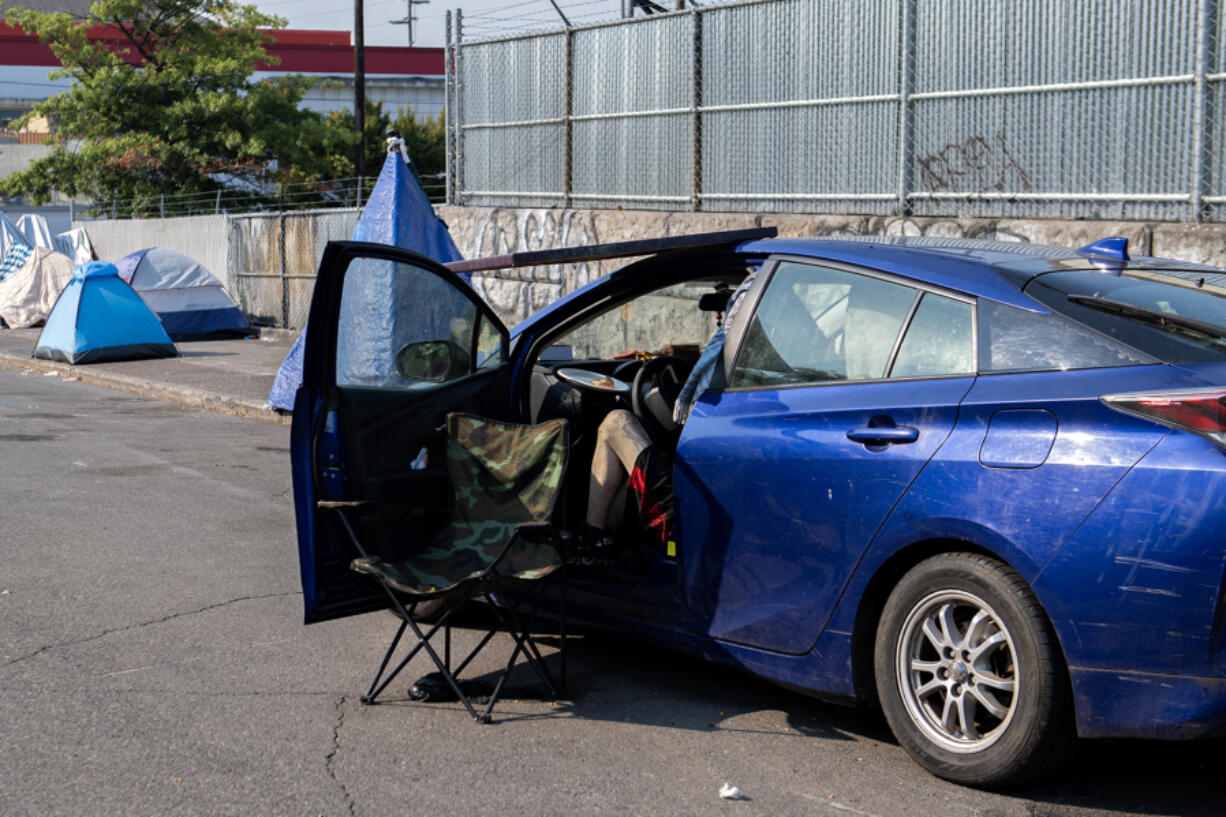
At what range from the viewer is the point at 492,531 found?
5086mm

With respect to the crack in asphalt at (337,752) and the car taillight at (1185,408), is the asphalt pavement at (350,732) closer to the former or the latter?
the crack in asphalt at (337,752)

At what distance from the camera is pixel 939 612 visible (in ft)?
12.5

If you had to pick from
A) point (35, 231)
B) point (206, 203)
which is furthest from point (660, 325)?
point (206, 203)

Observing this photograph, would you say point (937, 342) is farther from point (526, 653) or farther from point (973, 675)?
point (526, 653)

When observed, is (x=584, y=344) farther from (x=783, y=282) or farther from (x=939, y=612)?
(x=939, y=612)

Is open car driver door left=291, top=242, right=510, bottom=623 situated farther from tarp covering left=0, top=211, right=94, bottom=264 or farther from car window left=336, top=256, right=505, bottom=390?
tarp covering left=0, top=211, right=94, bottom=264

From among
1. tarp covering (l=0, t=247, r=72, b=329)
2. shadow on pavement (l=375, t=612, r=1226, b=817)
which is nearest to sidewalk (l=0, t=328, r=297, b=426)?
tarp covering (l=0, t=247, r=72, b=329)

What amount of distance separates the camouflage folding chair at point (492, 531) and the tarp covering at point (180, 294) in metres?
18.5

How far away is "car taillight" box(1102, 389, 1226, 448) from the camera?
3.26 m

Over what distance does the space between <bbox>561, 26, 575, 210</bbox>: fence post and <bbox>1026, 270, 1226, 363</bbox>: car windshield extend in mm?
12175

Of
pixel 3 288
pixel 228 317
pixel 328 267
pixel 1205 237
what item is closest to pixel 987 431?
pixel 328 267

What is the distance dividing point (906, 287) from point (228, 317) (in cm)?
2024

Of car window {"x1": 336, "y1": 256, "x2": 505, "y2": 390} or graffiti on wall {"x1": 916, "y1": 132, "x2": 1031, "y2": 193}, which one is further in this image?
graffiti on wall {"x1": 916, "y1": 132, "x2": 1031, "y2": 193}

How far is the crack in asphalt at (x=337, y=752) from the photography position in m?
3.73
